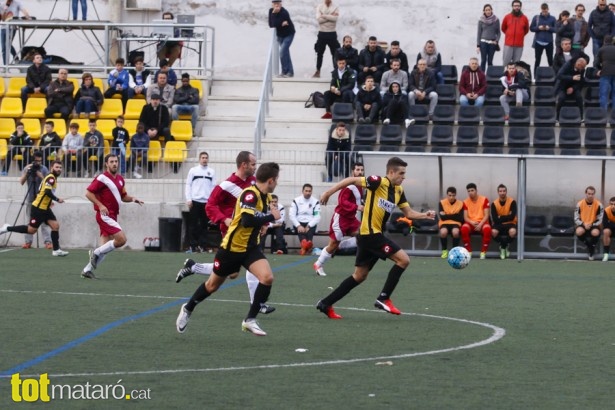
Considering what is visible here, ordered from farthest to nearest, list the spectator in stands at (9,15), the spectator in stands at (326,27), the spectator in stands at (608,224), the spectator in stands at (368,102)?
the spectator in stands at (9,15) < the spectator in stands at (326,27) < the spectator in stands at (368,102) < the spectator in stands at (608,224)

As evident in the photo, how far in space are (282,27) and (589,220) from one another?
878 cm

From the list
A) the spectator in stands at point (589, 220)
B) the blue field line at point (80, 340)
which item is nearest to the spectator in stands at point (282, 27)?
the spectator in stands at point (589, 220)

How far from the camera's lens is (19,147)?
81.7ft

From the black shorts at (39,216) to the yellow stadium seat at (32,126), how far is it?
480 centimetres

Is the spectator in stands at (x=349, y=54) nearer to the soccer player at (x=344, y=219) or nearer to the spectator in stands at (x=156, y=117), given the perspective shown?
the spectator in stands at (x=156, y=117)

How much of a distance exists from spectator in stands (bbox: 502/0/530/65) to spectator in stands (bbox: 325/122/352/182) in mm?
5112

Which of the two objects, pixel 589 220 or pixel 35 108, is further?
pixel 35 108

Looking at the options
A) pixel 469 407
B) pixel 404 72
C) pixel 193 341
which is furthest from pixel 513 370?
pixel 404 72

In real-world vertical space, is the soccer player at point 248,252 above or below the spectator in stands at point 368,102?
below

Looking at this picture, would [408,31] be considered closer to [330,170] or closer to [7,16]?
[330,170]

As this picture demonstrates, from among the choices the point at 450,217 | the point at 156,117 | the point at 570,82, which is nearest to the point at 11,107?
the point at 156,117

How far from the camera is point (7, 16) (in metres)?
29.3

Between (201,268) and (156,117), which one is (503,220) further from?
(201,268)

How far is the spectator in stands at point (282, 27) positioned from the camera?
28172mm
